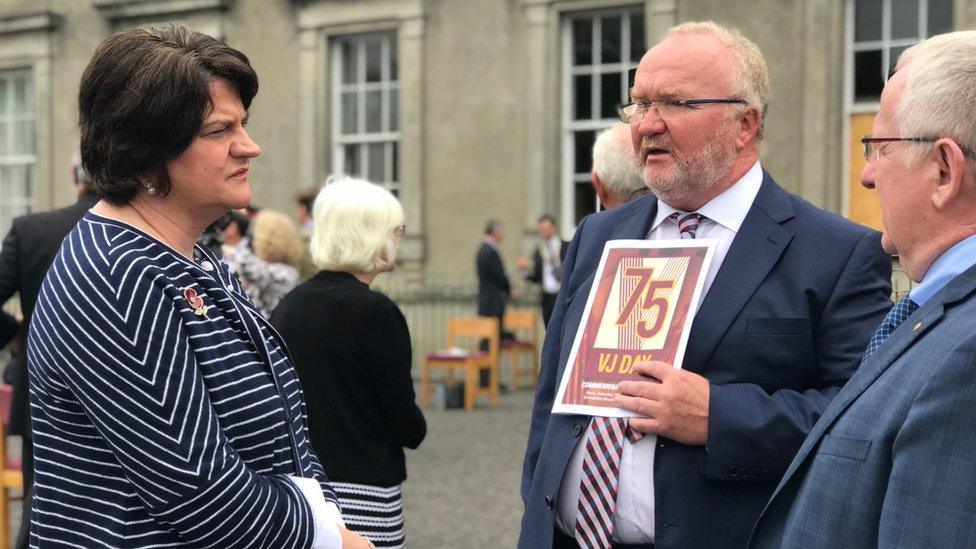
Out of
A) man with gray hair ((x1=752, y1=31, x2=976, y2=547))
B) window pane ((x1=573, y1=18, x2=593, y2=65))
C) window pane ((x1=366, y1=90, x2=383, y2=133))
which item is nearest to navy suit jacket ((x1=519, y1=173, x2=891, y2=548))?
man with gray hair ((x1=752, y1=31, x2=976, y2=547))

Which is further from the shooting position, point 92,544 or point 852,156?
point 852,156

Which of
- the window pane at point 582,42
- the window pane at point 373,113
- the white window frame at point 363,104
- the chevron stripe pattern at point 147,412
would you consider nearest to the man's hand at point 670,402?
the chevron stripe pattern at point 147,412

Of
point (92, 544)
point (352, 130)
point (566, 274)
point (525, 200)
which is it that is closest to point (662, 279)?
point (566, 274)

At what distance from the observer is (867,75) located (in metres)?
13.0

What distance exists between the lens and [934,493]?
164cm

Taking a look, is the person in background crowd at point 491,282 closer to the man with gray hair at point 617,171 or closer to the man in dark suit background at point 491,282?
the man in dark suit background at point 491,282

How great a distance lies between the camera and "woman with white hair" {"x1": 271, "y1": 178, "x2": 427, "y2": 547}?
13.0 feet

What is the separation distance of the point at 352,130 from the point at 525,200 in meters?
2.90

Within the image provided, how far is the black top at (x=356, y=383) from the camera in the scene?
3963 millimetres

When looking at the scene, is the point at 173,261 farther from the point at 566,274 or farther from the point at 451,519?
the point at 451,519

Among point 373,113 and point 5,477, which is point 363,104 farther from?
point 5,477

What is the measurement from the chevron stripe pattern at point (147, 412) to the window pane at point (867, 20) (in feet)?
39.1

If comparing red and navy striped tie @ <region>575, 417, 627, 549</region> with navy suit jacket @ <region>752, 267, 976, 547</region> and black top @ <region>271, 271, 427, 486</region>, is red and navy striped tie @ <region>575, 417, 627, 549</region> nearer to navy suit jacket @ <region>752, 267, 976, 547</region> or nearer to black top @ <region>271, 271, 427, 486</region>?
navy suit jacket @ <region>752, 267, 976, 547</region>

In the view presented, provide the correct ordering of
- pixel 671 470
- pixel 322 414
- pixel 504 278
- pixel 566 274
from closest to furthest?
pixel 671 470 < pixel 566 274 < pixel 322 414 < pixel 504 278
